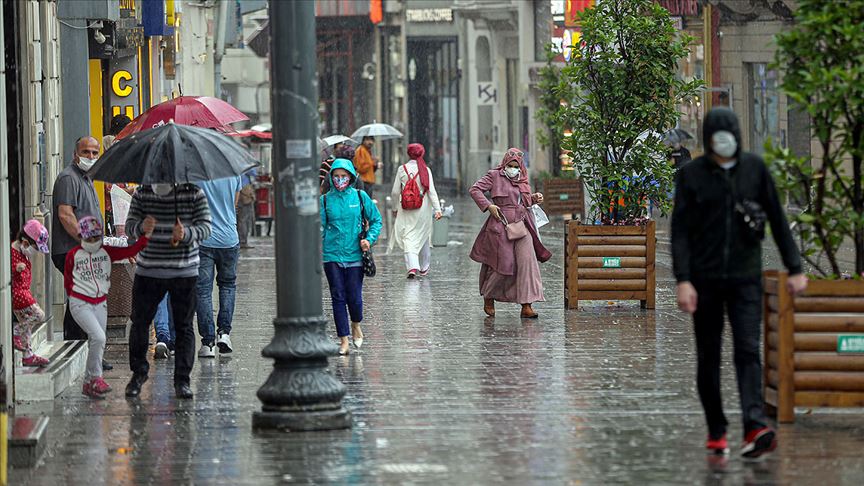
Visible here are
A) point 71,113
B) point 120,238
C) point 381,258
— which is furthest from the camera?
point 381,258

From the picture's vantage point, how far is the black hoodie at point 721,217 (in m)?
8.88

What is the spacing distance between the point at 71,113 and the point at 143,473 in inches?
355

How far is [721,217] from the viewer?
8.88m

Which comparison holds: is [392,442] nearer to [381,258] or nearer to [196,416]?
[196,416]

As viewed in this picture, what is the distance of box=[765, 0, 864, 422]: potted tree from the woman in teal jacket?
445 centimetres

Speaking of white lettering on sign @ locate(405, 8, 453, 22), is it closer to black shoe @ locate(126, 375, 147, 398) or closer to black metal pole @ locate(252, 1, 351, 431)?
black shoe @ locate(126, 375, 147, 398)

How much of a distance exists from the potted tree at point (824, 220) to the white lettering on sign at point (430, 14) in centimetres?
4621

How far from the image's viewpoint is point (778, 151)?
32.5ft

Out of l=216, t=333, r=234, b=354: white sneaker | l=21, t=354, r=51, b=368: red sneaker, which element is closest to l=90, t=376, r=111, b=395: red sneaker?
l=21, t=354, r=51, b=368: red sneaker

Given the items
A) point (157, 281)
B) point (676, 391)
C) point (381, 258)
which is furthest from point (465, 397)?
point (381, 258)

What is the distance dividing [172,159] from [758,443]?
4483 millimetres

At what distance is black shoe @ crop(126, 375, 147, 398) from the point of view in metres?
11.4

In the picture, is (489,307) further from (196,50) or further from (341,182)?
(196,50)

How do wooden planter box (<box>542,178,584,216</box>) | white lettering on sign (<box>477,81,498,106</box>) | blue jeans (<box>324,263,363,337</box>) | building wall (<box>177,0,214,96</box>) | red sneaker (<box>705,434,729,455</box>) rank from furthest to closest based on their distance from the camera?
1. white lettering on sign (<box>477,81,498,106</box>)
2. wooden planter box (<box>542,178,584,216</box>)
3. building wall (<box>177,0,214,96</box>)
4. blue jeans (<box>324,263,363,337</box>)
5. red sneaker (<box>705,434,729,455</box>)
